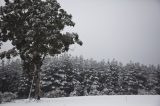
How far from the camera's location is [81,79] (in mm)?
70625

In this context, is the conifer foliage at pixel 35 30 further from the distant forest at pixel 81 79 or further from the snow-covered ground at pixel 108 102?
the distant forest at pixel 81 79

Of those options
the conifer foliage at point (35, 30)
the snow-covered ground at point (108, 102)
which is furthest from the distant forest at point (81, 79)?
the snow-covered ground at point (108, 102)

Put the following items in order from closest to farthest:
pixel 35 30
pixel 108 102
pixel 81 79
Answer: pixel 108 102 → pixel 35 30 → pixel 81 79

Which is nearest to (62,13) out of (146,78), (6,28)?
(6,28)

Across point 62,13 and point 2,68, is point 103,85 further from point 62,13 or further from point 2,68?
point 62,13

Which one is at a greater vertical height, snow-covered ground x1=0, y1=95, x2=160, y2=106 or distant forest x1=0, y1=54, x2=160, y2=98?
distant forest x1=0, y1=54, x2=160, y2=98

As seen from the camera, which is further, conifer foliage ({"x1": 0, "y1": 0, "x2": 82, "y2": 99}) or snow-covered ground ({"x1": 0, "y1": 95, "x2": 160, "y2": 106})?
conifer foliage ({"x1": 0, "y1": 0, "x2": 82, "y2": 99})

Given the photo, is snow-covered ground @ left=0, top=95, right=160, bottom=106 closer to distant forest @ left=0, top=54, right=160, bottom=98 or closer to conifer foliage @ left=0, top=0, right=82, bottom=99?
conifer foliage @ left=0, top=0, right=82, bottom=99

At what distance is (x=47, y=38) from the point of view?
24031 mm

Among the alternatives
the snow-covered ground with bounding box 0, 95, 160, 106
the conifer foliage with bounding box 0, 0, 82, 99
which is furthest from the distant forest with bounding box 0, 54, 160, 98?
the snow-covered ground with bounding box 0, 95, 160, 106

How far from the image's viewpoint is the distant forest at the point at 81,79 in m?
62.7

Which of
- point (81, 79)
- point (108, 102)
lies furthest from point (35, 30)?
point (81, 79)

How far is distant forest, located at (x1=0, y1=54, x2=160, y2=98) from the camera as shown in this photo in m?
62.7

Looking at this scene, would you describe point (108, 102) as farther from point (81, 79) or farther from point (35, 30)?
point (81, 79)
